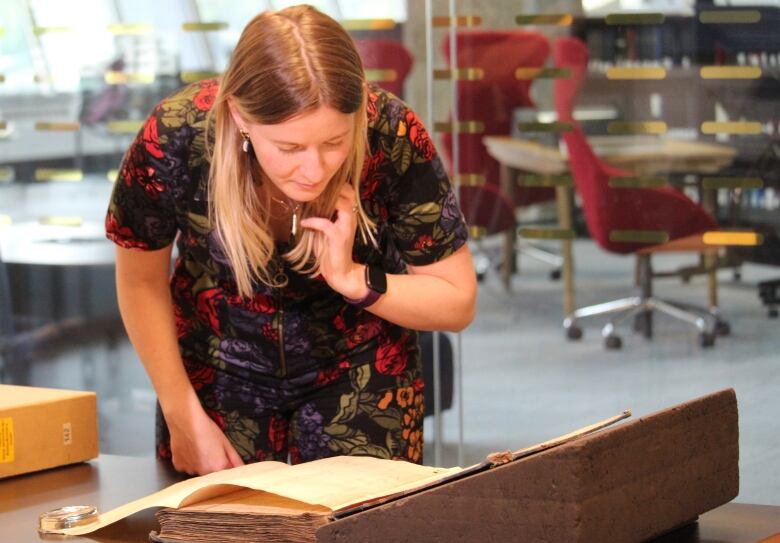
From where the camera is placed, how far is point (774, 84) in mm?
3148

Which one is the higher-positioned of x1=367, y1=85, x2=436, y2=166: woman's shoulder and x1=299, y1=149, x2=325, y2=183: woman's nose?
x1=367, y1=85, x2=436, y2=166: woman's shoulder

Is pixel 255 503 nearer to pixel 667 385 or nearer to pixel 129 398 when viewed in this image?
pixel 667 385

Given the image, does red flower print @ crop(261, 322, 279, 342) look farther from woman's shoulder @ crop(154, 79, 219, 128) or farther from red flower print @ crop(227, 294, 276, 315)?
woman's shoulder @ crop(154, 79, 219, 128)

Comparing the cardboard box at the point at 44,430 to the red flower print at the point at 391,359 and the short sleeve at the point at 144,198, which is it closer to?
the short sleeve at the point at 144,198

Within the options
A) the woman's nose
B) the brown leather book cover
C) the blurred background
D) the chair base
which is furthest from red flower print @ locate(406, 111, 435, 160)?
the chair base

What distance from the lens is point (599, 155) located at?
339 centimetres

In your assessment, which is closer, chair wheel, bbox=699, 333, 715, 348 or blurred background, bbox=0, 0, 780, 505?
blurred background, bbox=0, 0, 780, 505

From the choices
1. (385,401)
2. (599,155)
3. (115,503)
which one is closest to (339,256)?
(385,401)

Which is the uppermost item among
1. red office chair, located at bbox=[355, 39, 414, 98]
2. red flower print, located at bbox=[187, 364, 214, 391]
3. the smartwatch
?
red office chair, located at bbox=[355, 39, 414, 98]

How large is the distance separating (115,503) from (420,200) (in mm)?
616

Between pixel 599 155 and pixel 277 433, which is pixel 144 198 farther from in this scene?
pixel 599 155

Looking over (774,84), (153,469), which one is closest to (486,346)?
(774,84)

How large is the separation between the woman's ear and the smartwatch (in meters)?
0.27

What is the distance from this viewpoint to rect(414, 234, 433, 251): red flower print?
1.88 metres
